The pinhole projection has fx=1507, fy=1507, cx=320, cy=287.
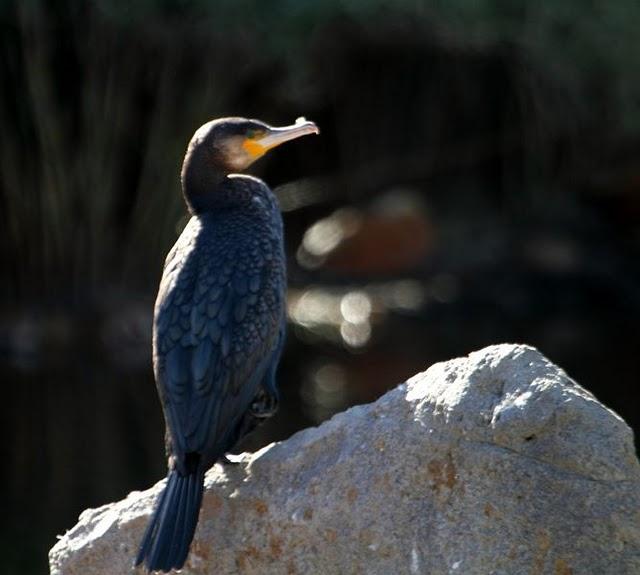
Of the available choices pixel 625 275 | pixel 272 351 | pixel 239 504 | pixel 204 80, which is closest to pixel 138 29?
pixel 204 80

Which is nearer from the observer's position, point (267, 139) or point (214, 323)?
point (214, 323)

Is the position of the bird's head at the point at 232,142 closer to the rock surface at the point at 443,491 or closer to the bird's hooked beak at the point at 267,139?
the bird's hooked beak at the point at 267,139

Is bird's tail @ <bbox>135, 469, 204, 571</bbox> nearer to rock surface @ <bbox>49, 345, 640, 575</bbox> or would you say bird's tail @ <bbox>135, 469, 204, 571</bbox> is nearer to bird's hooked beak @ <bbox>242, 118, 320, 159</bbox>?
rock surface @ <bbox>49, 345, 640, 575</bbox>

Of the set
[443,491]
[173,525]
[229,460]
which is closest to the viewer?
[443,491]

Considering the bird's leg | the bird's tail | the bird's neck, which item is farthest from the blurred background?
the bird's tail

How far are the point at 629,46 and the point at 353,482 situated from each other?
22.8 feet

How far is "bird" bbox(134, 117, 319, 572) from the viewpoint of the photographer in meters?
3.69

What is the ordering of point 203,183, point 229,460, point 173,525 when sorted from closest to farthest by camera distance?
point 173,525, point 229,460, point 203,183

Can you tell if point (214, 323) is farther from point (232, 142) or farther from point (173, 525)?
point (232, 142)

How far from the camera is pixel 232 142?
4578 millimetres

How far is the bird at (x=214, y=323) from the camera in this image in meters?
3.69

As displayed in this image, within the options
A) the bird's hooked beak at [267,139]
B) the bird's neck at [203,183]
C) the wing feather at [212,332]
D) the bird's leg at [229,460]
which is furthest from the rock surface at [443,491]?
the bird's hooked beak at [267,139]

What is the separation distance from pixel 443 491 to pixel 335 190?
8.24 meters

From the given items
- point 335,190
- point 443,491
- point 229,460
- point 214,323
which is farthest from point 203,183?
point 335,190
